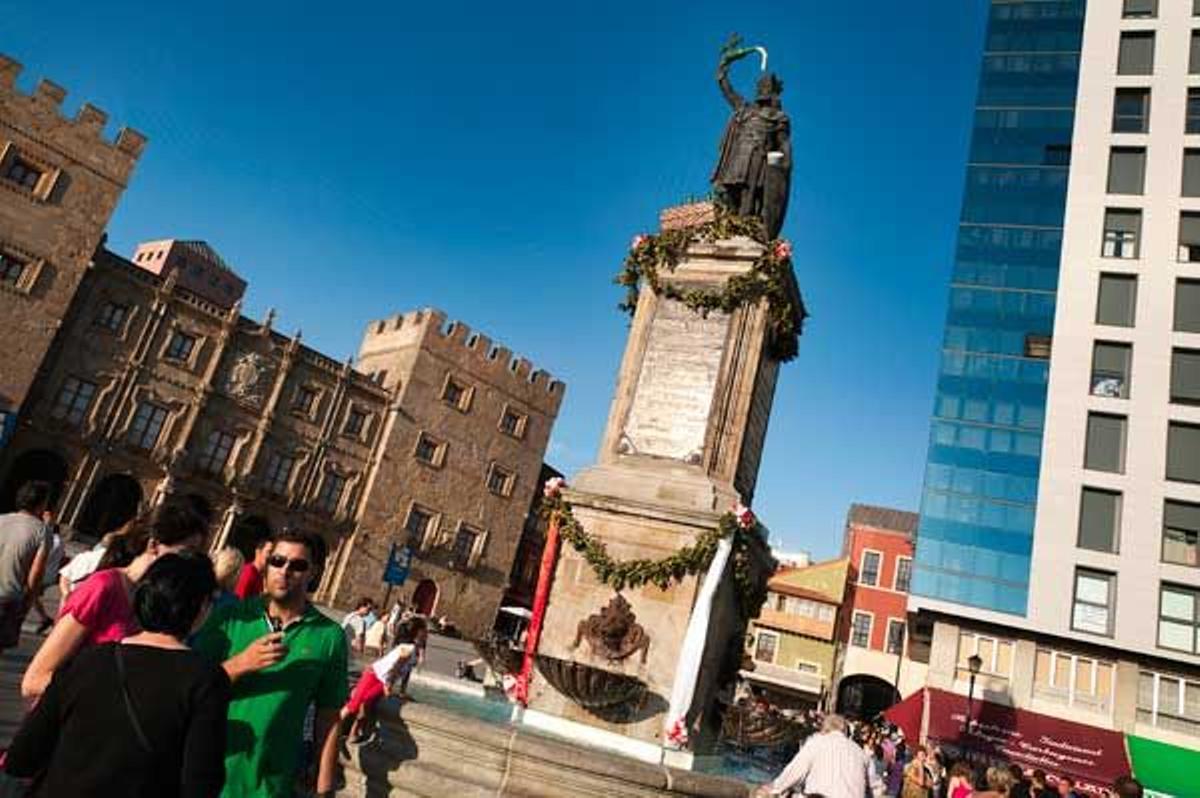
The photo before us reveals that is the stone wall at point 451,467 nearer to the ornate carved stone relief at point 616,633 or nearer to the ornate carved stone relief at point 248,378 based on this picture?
the ornate carved stone relief at point 248,378

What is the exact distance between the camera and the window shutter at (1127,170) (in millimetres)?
32781

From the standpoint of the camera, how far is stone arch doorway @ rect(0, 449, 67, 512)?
30.7 metres

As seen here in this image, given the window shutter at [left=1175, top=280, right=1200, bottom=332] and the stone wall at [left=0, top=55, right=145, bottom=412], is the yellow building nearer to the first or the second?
the window shutter at [left=1175, top=280, right=1200, bottom=332]

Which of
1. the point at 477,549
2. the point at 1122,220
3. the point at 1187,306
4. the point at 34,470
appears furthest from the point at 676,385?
the point at 477,549

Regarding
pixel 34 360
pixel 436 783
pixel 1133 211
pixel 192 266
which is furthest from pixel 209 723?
pixel 192 266

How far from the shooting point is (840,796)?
19.1 feet

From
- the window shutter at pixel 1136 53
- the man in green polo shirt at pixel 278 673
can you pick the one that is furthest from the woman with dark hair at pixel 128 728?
the window shutter at pixel 1136 53

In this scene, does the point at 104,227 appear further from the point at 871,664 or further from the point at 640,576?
the point at 871,664

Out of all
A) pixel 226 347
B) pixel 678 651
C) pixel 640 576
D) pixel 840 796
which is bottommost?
pixel 840 796

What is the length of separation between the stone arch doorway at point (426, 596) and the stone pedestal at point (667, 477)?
36.3m

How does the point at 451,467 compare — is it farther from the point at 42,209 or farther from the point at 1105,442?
the point at 1105,442

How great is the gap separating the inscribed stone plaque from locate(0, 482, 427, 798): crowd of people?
5.24 metres

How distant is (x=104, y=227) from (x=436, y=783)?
115 ft

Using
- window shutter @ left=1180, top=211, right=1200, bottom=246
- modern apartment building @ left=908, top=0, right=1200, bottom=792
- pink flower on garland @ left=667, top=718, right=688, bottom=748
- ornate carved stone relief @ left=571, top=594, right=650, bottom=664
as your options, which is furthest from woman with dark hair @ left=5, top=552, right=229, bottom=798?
window shutter @ left=1180, top=211, right=1200, bottom=246
